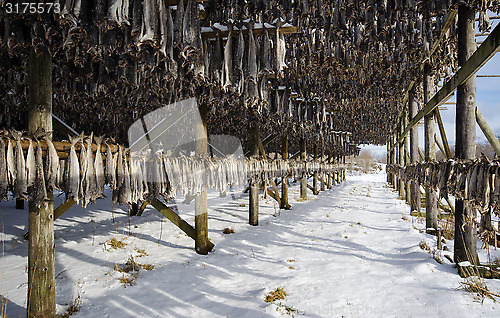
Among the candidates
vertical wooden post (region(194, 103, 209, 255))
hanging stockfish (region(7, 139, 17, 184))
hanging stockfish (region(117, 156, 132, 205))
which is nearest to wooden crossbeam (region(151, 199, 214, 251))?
vertical wooden post (region(194, 103, 209, 255))

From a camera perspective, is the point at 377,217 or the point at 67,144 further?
the point at 377,217

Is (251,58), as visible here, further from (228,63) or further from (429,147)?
(429,147)

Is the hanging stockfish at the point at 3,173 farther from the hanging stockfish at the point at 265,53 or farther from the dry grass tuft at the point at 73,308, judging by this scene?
the hanging stockfish at the point at 265,53

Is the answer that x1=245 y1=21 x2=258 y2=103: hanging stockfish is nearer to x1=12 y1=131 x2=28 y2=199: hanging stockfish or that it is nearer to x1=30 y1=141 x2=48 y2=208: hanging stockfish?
x1=30 y1=141 x2=48 y2=208: hanging stockfish

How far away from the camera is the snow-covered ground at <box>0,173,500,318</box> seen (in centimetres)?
407

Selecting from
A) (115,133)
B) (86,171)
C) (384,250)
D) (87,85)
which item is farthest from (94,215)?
(384,250)

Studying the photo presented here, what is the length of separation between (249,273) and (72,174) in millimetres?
3661

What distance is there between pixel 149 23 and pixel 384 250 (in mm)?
6745

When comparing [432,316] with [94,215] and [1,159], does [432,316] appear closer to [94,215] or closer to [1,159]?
[1,159]

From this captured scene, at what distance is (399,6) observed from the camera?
4.50 metres

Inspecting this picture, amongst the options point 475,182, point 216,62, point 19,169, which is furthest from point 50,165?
point 475,182

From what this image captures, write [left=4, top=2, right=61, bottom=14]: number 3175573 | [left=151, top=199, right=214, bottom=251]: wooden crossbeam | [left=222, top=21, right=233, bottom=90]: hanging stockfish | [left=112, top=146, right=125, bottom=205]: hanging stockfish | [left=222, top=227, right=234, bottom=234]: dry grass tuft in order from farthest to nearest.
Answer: [left=222, top=227, right=234, bottom=234]: dry grass tuft, [left=151, top=199, right=214, bottom=251]: wooden crossbeam, [left=222, top=21, right=233, bottom=90]: hanging stockfish, [left=112, top=146, right=125, bottom=205]: hanging stockfish, [left=4, top=2, right=61, bottom=14]: number 3175573

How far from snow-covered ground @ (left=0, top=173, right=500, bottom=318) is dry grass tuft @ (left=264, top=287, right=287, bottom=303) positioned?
0.10 meters

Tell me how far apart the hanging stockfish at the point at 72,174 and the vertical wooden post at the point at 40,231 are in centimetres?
41
